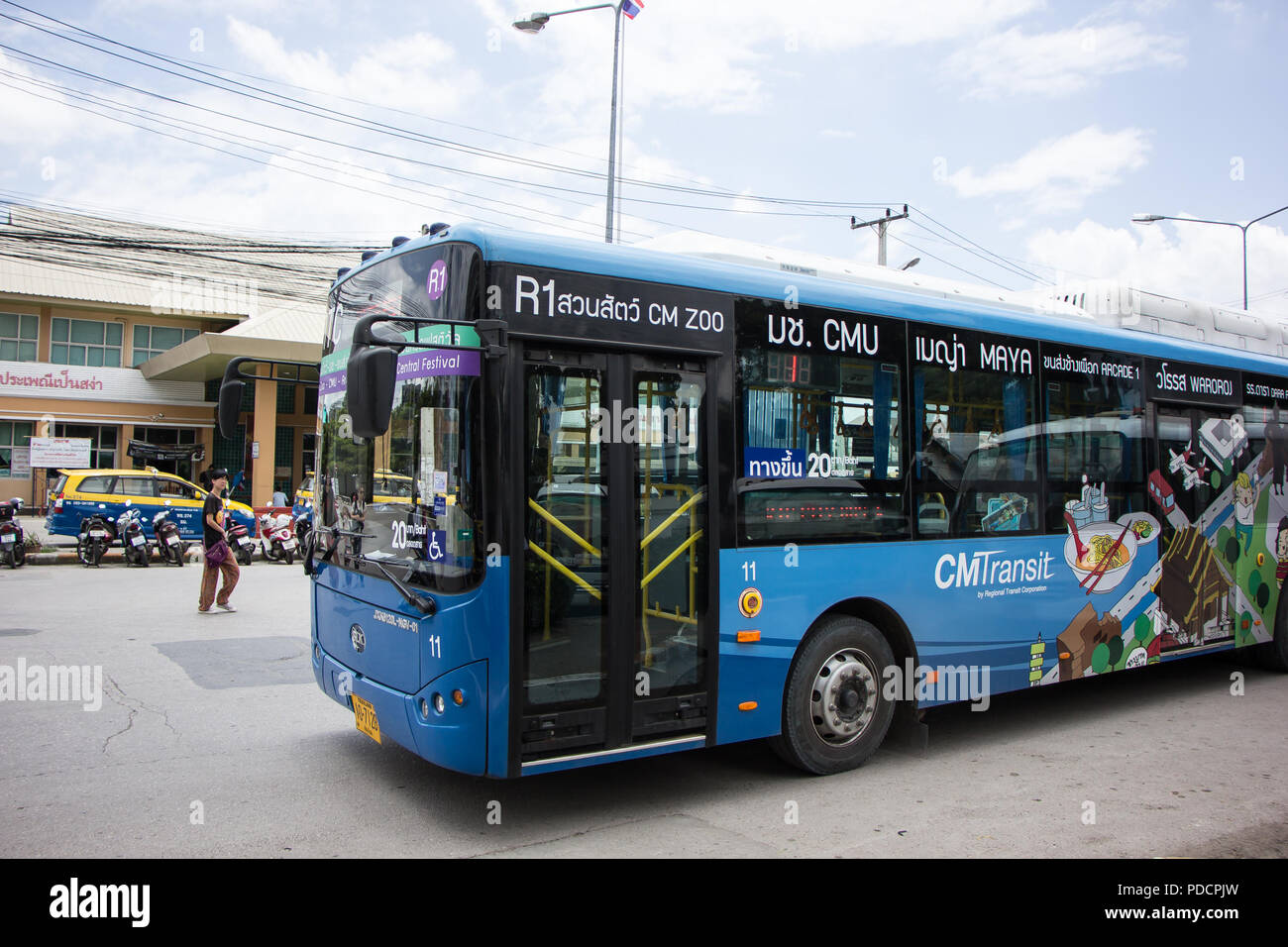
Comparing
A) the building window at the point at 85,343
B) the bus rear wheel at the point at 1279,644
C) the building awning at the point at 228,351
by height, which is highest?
the building window at the point at 85,343

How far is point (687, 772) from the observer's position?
589 centimetres

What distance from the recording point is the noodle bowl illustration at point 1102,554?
23.1 feet

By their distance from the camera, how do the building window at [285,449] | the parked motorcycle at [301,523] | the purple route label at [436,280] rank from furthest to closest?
1. the building window at [285,449]
2. the parked motorcycle at [301,523]
3. the purple route label at [436,280]

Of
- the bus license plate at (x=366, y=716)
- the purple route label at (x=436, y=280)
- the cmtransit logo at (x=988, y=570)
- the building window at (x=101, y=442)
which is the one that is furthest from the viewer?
the building window at (x=101, y=442)

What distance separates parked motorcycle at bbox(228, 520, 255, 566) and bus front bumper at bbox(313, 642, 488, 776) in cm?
1445

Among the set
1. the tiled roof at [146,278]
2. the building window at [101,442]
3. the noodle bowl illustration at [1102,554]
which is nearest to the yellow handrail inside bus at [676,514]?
the noodle bowl illustration at [1102,554]

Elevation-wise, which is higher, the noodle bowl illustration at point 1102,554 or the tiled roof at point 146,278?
the tiled roof at point 146,278

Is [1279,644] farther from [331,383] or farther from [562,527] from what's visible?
[331,383]

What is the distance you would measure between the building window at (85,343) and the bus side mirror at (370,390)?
34138 mm

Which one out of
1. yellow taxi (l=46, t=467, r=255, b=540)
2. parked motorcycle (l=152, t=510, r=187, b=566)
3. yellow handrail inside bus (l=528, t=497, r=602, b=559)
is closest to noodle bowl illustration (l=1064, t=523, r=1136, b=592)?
yellow handrail inside bus (l=528, t=497, r=602, b=559)

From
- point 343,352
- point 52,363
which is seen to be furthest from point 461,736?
point 52,363

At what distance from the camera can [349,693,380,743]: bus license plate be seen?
508cm

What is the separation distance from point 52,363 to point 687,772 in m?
34.1

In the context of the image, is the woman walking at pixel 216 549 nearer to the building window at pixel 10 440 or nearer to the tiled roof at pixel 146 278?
the tiled roof at pixel 146 278
